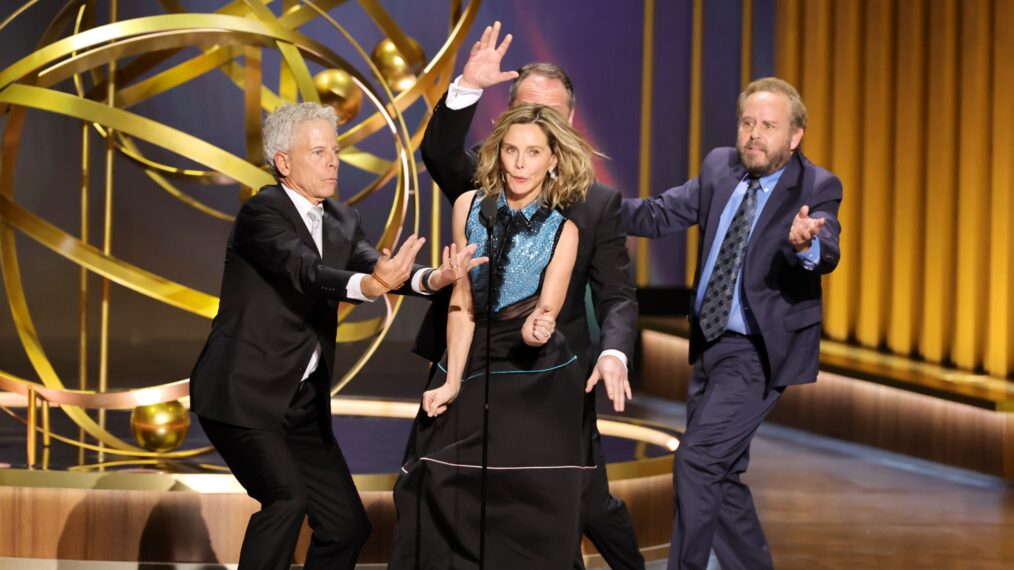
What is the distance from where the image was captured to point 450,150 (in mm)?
3648

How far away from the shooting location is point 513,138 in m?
3.24

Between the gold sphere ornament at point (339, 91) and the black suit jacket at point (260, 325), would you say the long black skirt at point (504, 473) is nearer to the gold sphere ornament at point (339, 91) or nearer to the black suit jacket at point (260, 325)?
the black suit jacket at point (260, 325)

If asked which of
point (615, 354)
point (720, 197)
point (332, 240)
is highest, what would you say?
point (720, 197)

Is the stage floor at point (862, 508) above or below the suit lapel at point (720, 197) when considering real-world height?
below

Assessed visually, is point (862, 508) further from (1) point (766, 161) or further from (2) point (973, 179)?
(1) point (766, 161)

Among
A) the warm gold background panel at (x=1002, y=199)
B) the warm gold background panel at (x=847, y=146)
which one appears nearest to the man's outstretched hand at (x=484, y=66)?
the warm gold background panel at (x=1002, y=199)

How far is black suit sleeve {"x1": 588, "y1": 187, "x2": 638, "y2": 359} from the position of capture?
11.1 ft

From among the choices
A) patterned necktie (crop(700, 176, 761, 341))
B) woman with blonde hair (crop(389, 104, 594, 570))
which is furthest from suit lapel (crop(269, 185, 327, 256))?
patterned necktie (crop(700, 176, 761, 341))

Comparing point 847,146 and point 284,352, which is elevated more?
point 847,146

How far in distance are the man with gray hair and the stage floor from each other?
1109mm

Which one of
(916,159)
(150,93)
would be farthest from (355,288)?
(916,159)

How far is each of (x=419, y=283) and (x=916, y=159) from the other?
17.9 feet

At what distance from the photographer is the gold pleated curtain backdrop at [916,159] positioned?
24.7 feet

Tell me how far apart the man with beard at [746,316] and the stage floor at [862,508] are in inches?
31.8
